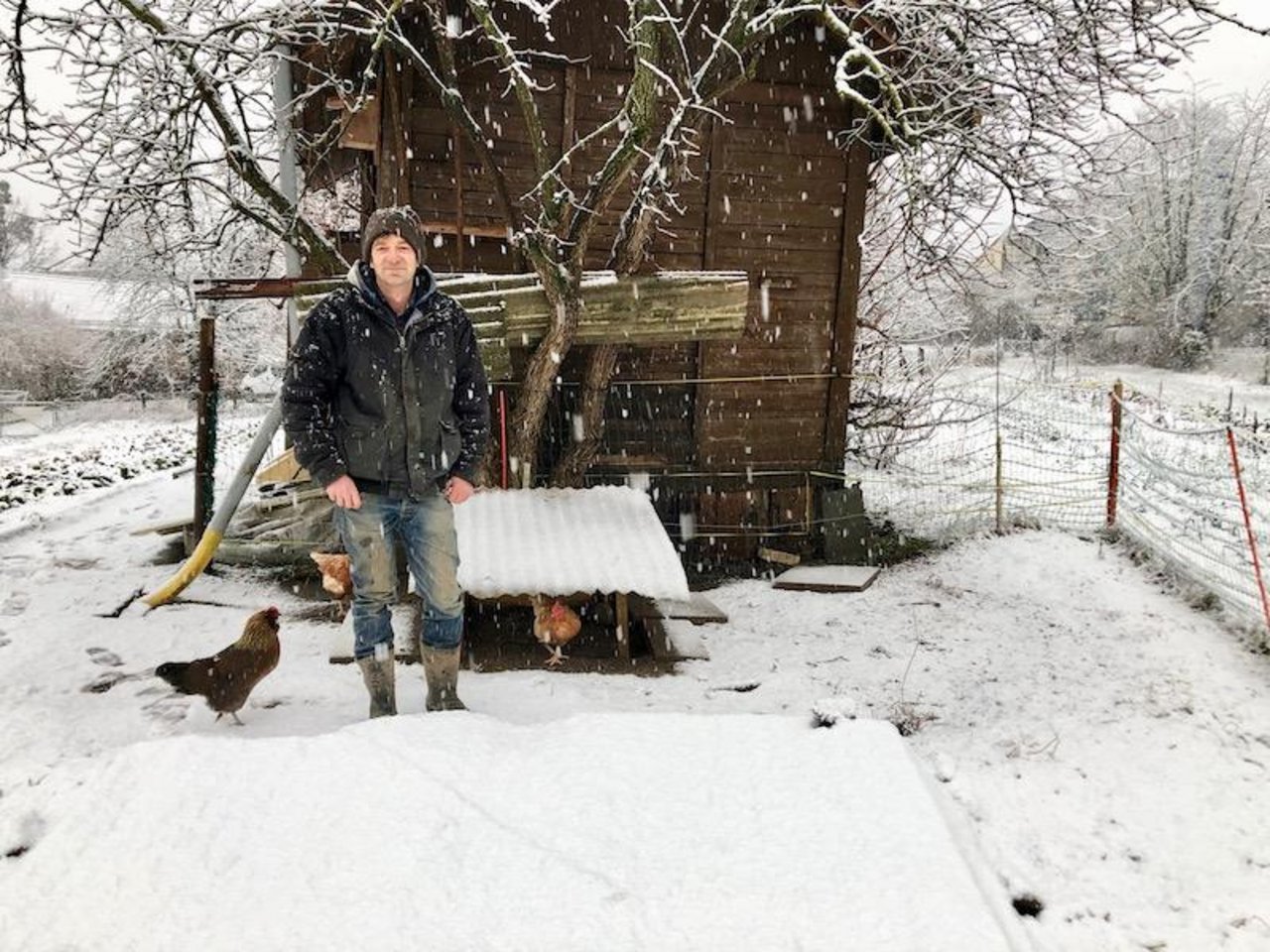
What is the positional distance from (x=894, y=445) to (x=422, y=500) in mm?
9581

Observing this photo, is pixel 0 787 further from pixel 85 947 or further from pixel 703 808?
pixel 703 808

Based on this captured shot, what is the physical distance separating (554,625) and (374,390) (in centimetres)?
251

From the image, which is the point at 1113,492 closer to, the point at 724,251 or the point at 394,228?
the point at 724,251

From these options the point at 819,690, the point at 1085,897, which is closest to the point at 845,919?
the point at 1085,897

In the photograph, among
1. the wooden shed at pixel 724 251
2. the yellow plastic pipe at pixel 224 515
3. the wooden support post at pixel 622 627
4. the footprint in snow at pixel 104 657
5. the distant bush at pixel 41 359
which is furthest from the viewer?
the distant bush at pixel 41 359

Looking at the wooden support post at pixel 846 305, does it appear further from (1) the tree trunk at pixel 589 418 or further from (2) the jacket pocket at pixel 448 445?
(2) the jacket pocket at pixel 448 445

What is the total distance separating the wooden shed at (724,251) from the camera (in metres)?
7.80

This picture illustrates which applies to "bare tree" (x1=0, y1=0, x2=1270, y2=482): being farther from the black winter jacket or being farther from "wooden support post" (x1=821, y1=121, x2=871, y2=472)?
the black winter jacket

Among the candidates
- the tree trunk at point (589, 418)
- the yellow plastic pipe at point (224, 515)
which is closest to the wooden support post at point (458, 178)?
the tree trunk at point (589, 418)

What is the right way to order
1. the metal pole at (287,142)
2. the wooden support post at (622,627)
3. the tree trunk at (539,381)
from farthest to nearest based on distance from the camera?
the metal pole at (287,142) → the tree trunk at (539,381) → the wooden support post at (622,627)

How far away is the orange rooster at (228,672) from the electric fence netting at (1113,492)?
6.10m

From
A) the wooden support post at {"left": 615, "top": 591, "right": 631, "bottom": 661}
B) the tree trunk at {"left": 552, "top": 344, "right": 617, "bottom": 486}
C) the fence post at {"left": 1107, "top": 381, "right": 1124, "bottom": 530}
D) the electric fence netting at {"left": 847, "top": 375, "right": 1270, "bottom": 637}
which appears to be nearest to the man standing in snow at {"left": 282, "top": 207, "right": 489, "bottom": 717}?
the wooden support post at {"left": 615, "top": 591, "right": 631, "bottom": 661}

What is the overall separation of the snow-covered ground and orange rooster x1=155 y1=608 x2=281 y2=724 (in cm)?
17

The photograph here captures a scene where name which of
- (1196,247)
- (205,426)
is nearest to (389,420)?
(205,426)
